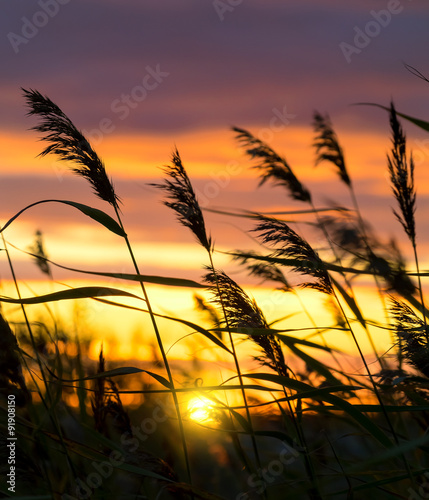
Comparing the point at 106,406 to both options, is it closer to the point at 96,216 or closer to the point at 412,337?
the point at 96,216

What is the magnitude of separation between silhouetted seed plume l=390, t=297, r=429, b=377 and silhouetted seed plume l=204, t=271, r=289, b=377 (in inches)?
16.5

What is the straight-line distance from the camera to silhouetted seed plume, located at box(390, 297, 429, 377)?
194 centimetres

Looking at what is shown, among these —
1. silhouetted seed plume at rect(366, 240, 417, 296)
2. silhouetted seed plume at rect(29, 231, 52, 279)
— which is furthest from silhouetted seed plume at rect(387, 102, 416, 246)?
silhouetted seed plume at rect(29, 231, 52, 279)

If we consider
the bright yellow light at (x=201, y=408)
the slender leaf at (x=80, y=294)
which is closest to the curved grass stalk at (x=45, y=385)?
the slender leaf at (x=80, y=294)

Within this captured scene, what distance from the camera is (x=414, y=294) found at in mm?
2199

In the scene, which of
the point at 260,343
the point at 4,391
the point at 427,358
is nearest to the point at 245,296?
the point at 260,343

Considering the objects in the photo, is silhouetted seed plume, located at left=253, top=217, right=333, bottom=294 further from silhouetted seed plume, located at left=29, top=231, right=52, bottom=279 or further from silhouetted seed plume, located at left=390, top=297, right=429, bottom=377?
silhouetted seed plume, located at left=29, top=231, right=52, bottom=279

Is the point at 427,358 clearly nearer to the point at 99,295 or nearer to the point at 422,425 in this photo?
the point at 422,425

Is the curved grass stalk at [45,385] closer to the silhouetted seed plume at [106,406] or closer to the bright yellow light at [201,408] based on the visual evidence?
the silhouetted seed plume at [106,406]

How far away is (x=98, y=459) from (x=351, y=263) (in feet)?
3.88

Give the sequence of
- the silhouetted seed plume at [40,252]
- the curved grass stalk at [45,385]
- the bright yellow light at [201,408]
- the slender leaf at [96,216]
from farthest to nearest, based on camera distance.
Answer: the silhouetted seed plume at [40,252] < the bright yellow light at [201,408] < the slender leaf at [96,216] < the curved grass stalk at [45,385]

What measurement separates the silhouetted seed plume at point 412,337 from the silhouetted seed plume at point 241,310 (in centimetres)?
42

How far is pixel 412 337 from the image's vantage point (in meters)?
1.97

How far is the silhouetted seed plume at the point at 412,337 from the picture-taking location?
6.35 feet
